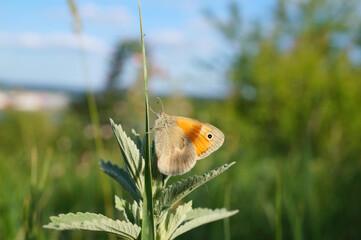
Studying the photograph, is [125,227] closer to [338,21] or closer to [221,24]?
[221,24]

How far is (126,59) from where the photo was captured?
800 centimetres

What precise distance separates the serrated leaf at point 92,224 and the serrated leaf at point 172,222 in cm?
7

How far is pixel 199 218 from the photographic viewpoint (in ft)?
2.27

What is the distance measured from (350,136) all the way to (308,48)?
1957 mm

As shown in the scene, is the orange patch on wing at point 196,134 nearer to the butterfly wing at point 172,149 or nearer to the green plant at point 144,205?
the butterfly wing at point 172,149

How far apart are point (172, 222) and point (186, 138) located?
7.3 inches

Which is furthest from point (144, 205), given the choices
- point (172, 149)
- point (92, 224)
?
point (172, 149)

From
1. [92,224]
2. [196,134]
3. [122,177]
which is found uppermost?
[196,134]

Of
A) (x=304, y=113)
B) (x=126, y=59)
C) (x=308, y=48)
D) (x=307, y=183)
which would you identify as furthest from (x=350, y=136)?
(x=126, y=59)

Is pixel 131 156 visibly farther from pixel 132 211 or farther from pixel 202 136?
pixel 202 136

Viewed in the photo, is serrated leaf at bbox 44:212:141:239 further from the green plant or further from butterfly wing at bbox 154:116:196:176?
butterfly wing at bbox 154:116:196:176

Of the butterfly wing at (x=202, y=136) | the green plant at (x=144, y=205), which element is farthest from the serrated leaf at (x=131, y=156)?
the butterfly wing at (x=202, y=136)

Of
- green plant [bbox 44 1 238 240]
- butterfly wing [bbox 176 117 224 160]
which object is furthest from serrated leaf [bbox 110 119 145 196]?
butterfly wing [bbox 176 117 224 160]

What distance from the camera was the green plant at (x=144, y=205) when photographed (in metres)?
0.58
